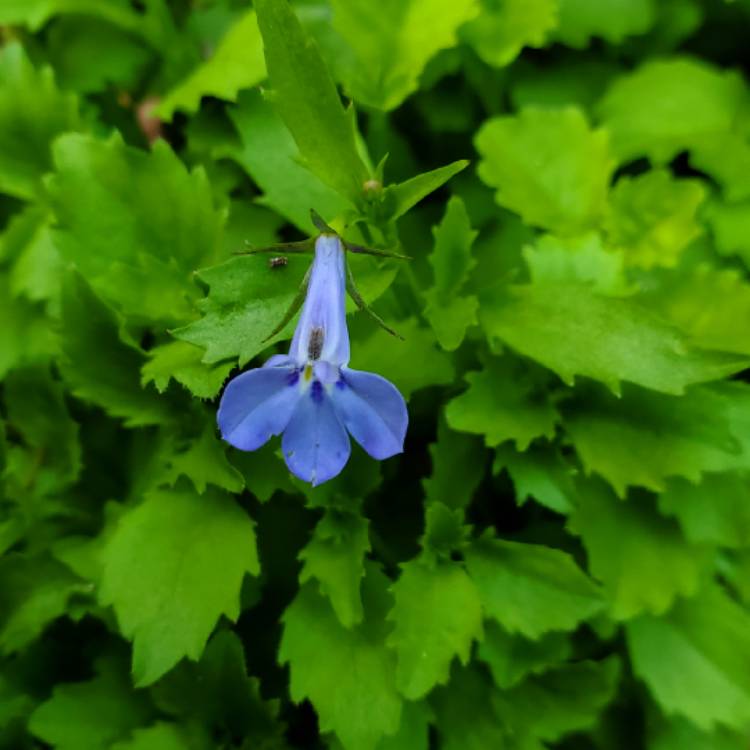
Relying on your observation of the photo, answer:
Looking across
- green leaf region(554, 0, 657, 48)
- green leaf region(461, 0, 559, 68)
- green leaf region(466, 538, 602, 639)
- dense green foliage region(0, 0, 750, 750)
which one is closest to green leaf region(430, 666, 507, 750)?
dense green foliage region(0, 0, 750, 750)

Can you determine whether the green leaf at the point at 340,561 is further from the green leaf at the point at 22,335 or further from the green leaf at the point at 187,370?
the green leaf at the point at 22,335

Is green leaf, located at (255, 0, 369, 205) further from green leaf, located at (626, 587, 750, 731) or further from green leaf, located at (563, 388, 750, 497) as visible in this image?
green leaf, located at (626, 587, 750, 731)

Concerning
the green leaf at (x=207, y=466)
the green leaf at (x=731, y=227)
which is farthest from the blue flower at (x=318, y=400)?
the green leaf at (x=731, y=227)

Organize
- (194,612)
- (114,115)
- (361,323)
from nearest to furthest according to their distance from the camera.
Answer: (194,612)
(361,323)
(114,115)

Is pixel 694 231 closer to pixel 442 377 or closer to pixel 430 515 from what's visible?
pixel 442 377

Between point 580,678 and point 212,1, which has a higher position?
point 212,1

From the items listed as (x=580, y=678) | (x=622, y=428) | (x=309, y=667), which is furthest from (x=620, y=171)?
(x=309, y=667)
